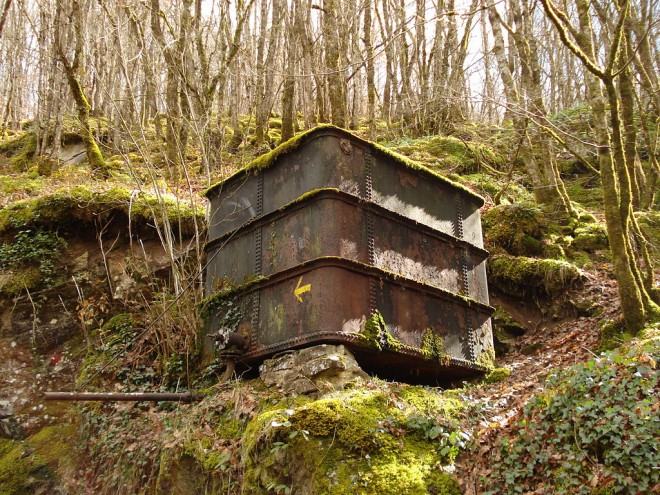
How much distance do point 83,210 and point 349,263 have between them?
5.83 meters

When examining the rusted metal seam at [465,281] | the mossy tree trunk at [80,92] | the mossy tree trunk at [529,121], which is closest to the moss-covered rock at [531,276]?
the rusted metal seam at [465,281]

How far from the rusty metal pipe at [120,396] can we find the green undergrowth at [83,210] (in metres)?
3.68

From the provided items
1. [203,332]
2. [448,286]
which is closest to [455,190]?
[448,286]

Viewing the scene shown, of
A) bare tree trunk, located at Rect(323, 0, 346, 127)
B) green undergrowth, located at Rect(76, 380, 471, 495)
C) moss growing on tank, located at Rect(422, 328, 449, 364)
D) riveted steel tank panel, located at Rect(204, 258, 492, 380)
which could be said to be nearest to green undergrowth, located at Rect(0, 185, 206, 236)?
riveted steel tank panel, located at Rect(204, 258, 492, 380)

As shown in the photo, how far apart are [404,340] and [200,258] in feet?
11.6

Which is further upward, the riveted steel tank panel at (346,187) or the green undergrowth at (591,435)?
the riveted steel tank panel at (346,187)

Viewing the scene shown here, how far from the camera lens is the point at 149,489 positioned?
20.9ft

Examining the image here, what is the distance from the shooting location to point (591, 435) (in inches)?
172

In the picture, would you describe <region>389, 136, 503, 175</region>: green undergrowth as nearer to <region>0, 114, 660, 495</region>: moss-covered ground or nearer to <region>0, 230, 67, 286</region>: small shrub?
<region>0, 114, 660, 495</region>: moss-covered ground

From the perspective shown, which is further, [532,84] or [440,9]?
[440,9]

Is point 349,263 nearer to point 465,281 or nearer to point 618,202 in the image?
point 465,281

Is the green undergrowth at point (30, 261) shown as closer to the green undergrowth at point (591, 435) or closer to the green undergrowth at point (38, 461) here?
the green undergrowth at point (38, 461)

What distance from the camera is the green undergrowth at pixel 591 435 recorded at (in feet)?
13.3

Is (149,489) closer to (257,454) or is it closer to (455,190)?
(257,454)
